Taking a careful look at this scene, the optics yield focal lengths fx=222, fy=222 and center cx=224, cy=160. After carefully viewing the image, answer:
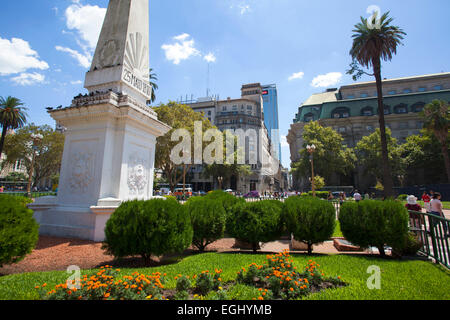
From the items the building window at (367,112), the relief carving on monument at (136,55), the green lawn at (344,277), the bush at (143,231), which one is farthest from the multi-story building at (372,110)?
the bush at (143,231)

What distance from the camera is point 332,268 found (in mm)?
4273

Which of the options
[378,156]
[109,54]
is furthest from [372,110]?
[109,54]

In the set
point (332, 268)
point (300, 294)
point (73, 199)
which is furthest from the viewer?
point (73, 199)

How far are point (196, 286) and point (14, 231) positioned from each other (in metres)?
3.06

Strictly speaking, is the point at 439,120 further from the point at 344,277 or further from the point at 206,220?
the point at 206,220

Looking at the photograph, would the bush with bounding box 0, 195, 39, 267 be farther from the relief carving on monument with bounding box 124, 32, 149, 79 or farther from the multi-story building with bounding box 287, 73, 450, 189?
the multi-story building with bounding box 287, 73, 450, 189

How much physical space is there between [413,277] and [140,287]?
4379mm

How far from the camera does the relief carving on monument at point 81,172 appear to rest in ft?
20.8

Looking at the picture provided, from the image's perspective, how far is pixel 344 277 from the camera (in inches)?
148

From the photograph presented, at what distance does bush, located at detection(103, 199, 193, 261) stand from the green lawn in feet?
1.23
